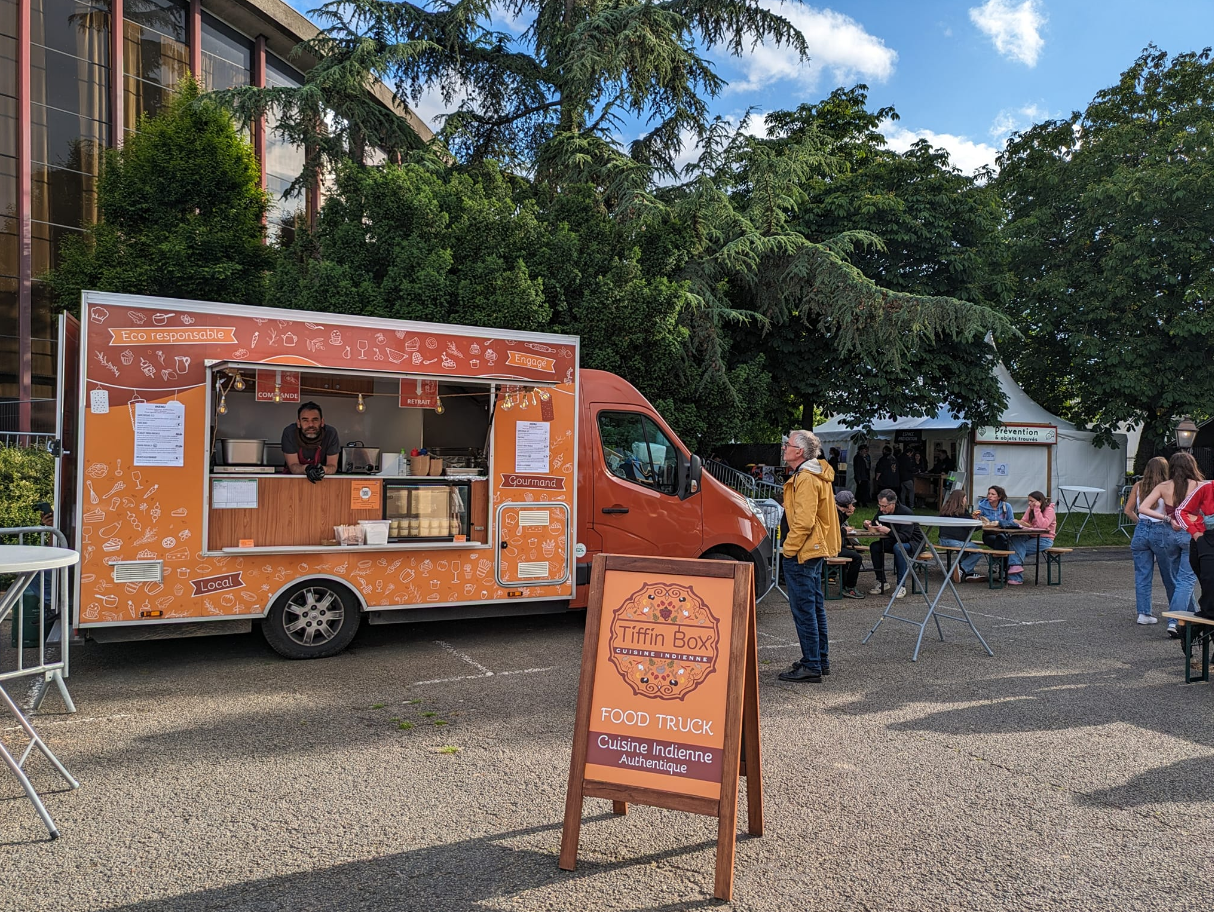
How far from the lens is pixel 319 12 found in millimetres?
14148

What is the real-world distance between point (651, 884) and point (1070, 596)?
31.4ft

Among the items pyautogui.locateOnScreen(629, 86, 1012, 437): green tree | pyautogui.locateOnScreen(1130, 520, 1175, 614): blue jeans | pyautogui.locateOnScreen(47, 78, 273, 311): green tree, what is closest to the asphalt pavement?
pyautogui.locateOnScreen(1130, 520, 1175, 614): blue jeans

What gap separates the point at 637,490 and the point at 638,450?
1.32ft

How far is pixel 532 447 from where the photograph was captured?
7.71m

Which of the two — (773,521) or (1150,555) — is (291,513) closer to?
(773,521)

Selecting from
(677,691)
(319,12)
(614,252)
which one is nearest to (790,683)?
(677,691)

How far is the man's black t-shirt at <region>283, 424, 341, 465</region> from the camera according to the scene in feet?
24.1

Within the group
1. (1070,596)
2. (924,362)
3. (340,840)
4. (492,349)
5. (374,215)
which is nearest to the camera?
(340,840)

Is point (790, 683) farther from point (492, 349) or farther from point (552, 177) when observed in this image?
point (552, 177)

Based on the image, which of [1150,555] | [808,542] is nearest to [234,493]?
[808,542]

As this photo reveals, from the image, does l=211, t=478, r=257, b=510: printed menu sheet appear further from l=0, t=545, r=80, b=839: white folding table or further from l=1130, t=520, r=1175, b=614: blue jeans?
l=1130, t=520, r=1175, b=614: blue jeans

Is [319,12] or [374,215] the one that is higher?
[319,12]

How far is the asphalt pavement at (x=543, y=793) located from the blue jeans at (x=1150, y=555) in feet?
5.96

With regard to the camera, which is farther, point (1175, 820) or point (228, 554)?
point (228, 554)
